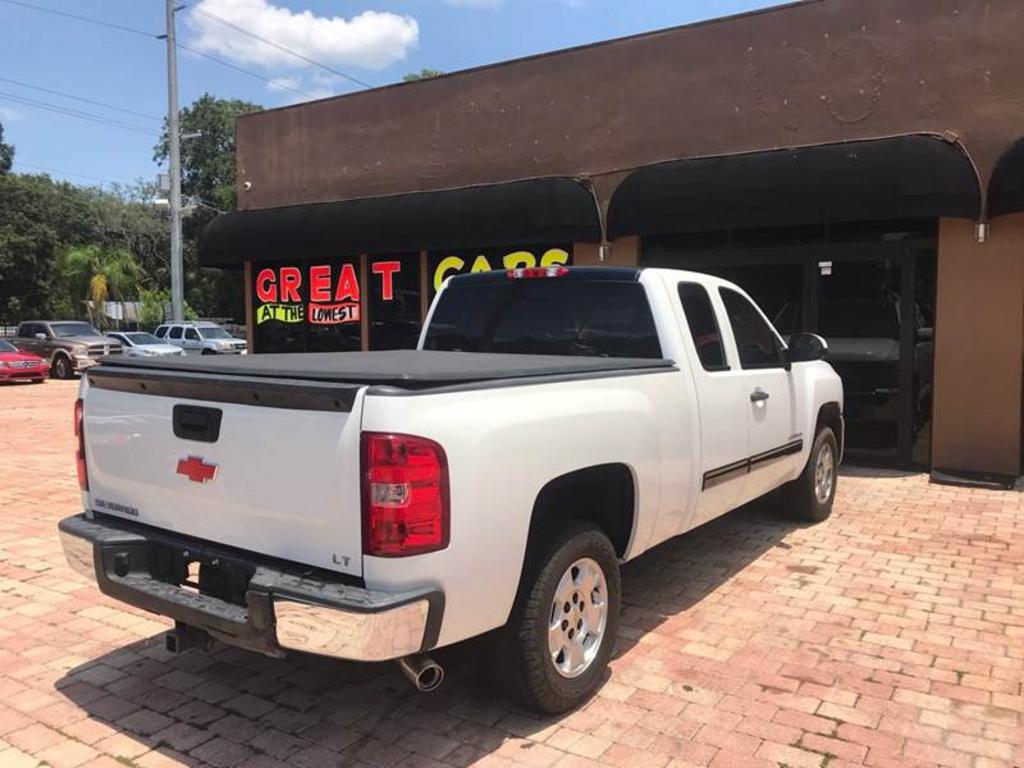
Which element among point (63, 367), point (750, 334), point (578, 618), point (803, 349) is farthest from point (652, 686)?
point (63, 367)

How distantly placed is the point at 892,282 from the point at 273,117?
34.8 ft

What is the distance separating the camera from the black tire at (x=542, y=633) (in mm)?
3242

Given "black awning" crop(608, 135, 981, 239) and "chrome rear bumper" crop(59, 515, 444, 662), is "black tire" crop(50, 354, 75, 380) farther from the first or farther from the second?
"chrome rear bumper" crop(59, 515, 444, 662)

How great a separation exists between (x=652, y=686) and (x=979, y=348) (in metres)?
6.60

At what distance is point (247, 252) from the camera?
14078 millimetres

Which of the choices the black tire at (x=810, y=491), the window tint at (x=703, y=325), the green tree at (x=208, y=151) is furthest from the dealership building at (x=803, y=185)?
the green tree at (x=208, y=151)

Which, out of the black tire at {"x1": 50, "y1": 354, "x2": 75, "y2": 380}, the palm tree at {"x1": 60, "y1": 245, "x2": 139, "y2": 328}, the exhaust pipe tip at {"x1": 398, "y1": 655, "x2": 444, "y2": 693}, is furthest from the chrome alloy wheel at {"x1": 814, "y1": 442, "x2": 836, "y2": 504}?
the palm tree at {"x1": 60, "y1": 245, "x2": 139, "y2": 328}

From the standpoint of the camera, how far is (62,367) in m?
26.0

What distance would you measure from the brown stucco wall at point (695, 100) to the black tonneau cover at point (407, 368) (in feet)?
20.6

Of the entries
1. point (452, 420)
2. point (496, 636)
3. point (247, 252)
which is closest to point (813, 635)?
point (496, 636)

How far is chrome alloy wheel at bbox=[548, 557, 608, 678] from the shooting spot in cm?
344

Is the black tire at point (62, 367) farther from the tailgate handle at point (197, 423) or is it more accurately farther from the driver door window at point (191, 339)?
the tailgate handle at point (197, 423)

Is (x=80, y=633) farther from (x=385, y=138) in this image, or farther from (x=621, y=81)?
(x=385, y=138)

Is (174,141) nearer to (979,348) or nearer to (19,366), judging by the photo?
(19,366)
